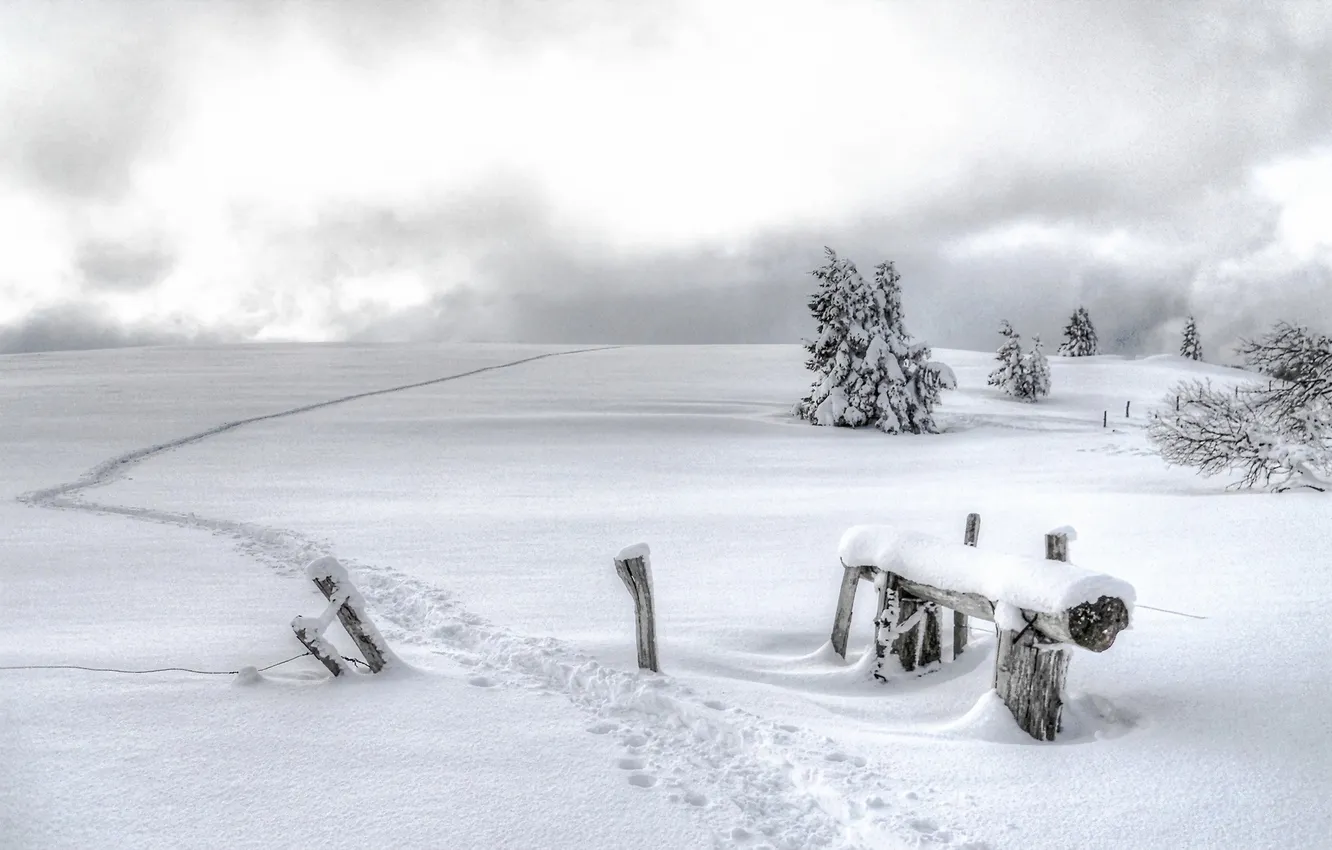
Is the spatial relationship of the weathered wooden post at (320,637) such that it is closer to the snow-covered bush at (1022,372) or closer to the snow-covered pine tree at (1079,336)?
the snow-covered bush at (1022,372)

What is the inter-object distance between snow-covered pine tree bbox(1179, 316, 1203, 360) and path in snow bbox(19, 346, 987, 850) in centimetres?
9049

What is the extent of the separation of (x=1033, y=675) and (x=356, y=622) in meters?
4.87

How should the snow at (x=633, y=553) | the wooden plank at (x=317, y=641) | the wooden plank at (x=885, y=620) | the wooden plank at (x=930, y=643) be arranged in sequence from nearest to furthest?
1. the wooden plank at (x=317, y=641)
2. the snow at (x=633, y=553)
3. the wooden plank at (x=885, y=620)
4. the wooden plank at (x=930, y=643)

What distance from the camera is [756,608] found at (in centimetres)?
938

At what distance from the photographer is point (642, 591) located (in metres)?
6.46

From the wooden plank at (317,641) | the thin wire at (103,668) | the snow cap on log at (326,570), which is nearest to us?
the wooden plank at (317,641)

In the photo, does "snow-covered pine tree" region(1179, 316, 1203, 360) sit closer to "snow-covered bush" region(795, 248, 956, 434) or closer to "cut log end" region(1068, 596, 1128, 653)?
"snow-covered bush" region(795, 248, 956, 434)

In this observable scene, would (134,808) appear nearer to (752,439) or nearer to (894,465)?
(894,465)

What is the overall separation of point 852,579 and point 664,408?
1084 inches

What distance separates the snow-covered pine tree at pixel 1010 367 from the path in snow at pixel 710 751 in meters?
50.9

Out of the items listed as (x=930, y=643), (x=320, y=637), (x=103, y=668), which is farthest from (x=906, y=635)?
(x=103, y=668)

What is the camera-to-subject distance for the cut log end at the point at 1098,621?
486cm

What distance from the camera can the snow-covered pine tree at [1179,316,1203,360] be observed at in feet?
264

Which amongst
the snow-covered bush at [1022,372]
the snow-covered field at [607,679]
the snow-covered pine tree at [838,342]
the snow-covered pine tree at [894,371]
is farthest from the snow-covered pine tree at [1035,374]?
the snow-covered field at [607,679]
